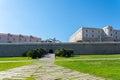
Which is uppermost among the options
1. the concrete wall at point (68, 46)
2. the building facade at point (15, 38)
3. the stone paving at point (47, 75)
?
the building facade at point (15, 38)

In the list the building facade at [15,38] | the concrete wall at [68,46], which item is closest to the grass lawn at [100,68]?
the concrete wall at [68,46]

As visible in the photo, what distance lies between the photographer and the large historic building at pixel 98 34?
263 ft

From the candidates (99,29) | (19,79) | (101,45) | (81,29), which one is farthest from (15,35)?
(19,79)

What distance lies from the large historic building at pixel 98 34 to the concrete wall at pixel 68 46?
95.7 feet

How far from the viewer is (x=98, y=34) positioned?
8275 cm

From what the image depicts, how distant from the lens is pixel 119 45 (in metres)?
50.8

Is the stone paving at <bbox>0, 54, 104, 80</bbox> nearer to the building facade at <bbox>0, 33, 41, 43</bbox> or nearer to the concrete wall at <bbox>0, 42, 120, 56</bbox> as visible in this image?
the concrete wall at <bbox>0, 42, 120, 56</bbox>

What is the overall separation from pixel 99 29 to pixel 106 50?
34.9 m

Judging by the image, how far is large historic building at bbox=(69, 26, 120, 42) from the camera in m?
80.1

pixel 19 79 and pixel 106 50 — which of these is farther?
pixel 106 50

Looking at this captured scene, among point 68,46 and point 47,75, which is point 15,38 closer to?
point 68,46

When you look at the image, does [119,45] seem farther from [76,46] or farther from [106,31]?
[106,31]

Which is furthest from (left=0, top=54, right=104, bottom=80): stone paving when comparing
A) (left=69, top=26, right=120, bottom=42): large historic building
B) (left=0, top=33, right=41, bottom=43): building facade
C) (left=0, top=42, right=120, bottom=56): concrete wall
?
(left=0, top=33, right=41, bottom=43): building facade

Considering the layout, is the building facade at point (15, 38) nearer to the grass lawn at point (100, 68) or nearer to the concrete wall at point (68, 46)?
the concrete wall at point (68, 46)
